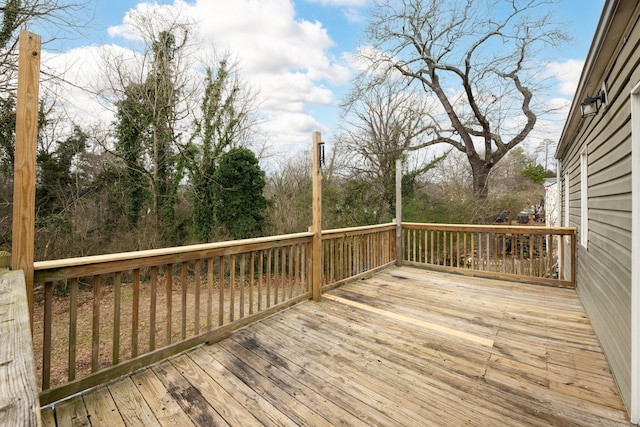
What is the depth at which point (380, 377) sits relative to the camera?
6.89 feet

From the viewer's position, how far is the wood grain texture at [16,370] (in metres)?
0.52

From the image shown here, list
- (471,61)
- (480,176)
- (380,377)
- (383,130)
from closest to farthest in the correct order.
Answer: (380,377) < (471,61) < (480,176) < (383,130)

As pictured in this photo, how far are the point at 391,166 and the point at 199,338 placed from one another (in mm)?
8076

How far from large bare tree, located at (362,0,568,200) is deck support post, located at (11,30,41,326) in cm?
907

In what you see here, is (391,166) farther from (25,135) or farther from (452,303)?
(25,135)

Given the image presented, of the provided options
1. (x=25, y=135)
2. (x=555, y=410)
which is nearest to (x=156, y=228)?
(x=25, y=135)

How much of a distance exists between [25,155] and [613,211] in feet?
13.1

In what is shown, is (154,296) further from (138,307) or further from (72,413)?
(72,413)

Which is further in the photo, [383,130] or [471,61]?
[383,130]

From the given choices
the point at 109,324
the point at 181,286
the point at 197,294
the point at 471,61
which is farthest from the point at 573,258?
the point at 109,324

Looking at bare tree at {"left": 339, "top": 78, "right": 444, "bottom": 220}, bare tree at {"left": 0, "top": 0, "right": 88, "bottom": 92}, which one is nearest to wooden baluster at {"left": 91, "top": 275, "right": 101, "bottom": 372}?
bare tree at {"left": 0, "top": 0, "right": 88, "bottom": 92}

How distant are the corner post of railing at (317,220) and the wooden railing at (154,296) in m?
0.08

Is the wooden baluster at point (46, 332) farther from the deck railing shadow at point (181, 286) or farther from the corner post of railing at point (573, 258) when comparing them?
the corner post of railing at point (573, 258)

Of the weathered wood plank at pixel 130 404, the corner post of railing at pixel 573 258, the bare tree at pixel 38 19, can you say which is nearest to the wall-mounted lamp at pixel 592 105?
the corner post of railing at pixel 573 258
